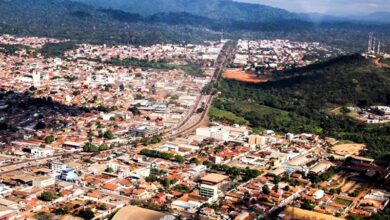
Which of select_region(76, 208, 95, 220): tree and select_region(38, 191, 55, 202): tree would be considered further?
select_region(38, 191, 55, 202): tree

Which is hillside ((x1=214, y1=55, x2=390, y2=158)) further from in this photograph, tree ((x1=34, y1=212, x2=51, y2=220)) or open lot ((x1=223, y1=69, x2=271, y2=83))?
tree ((x1=34, y1=212, x2=51, y2=220))

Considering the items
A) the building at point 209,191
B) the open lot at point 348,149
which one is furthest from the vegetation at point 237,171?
the open lot at point 348,149

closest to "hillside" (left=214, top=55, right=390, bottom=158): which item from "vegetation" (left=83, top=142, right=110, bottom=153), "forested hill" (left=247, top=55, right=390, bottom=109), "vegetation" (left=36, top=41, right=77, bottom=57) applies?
"forested hill" (left=247, top=55, right=390, bottom=109)

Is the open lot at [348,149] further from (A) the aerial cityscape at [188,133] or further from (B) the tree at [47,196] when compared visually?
(B) the tree at [47,196]

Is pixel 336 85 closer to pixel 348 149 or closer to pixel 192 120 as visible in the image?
pixel 192 120

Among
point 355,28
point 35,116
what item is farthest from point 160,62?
point 355,28

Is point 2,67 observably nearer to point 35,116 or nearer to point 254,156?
point 35,116

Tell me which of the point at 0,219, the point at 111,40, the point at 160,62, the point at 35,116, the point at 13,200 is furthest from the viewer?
the point at 111,40

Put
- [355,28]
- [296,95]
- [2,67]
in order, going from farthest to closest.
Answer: [355,28] < [2,67] < [296,95]
